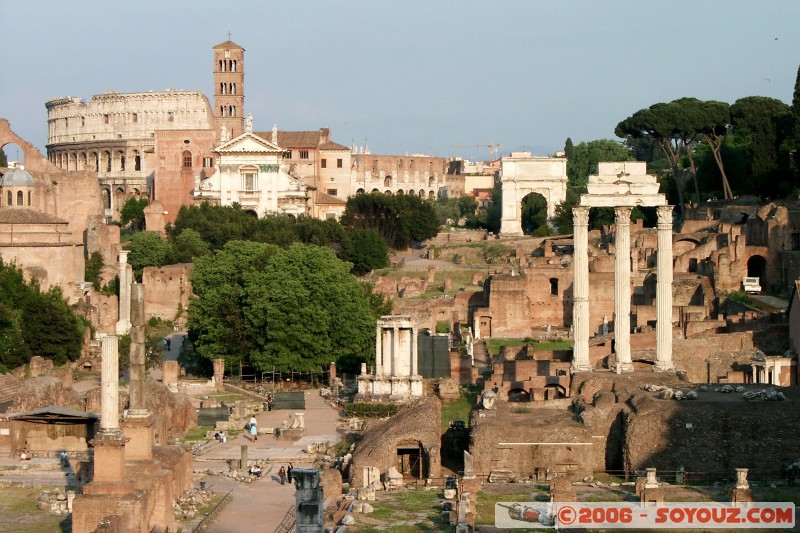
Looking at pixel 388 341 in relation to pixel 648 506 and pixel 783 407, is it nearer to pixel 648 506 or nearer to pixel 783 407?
pixel 783 407

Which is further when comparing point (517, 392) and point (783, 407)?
point (517, 392)

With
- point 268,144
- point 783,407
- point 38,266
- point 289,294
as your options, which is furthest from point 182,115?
point 783,407

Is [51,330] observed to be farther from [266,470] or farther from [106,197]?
[106,197]

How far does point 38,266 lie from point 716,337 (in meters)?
28.4

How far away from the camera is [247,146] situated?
315 ft

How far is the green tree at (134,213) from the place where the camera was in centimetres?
9850

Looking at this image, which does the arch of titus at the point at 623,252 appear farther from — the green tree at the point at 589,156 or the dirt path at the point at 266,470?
the green tree at the point at 589,156

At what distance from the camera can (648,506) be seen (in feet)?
94.4

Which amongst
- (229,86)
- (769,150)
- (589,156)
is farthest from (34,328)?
(589,156)

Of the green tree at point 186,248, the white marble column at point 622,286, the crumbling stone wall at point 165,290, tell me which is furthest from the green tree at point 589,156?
the white marble column at point 622,286

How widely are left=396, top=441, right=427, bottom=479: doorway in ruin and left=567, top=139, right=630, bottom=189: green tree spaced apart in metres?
81.5

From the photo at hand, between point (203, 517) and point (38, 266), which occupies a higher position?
point (38, 266)

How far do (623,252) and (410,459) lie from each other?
9.39 meters

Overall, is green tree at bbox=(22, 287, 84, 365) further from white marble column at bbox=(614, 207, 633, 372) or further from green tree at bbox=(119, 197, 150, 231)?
green tree at bbox=(119, 197, 150, 231)
